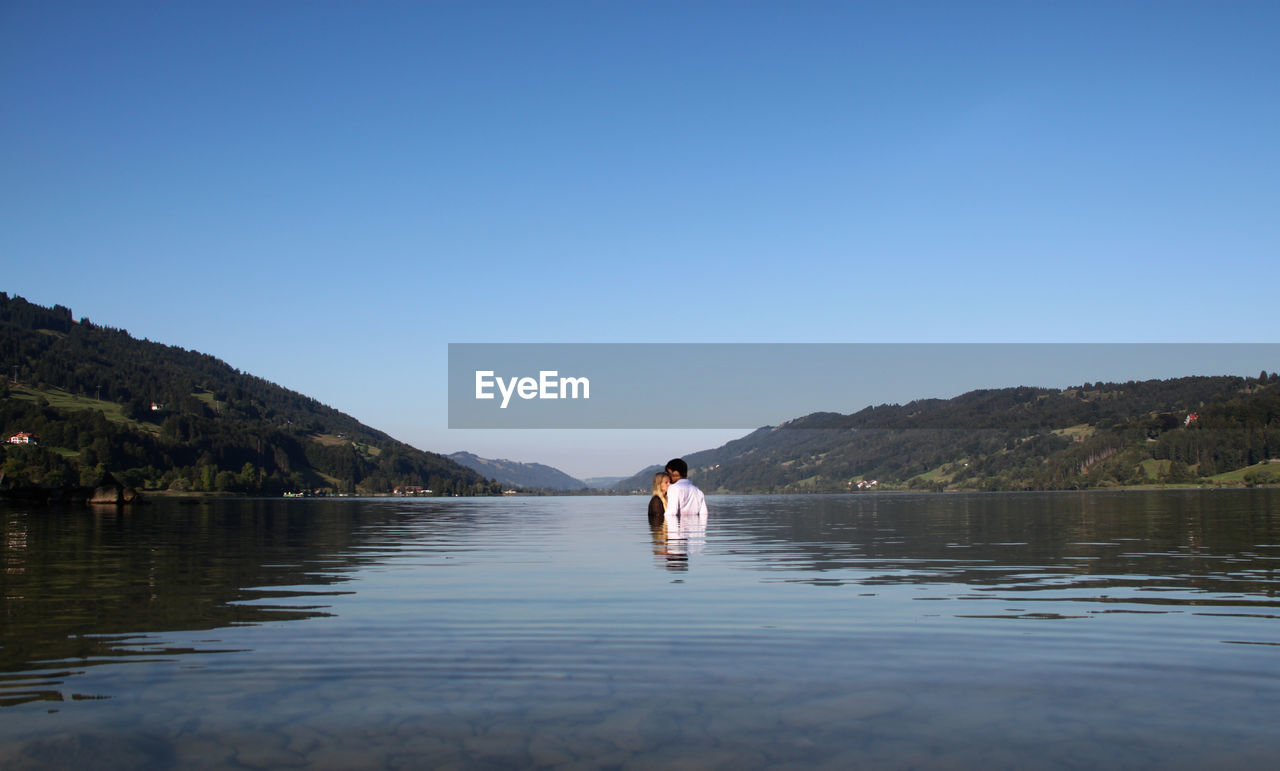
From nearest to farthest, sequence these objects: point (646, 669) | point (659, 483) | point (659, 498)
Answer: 1. point (646, 669)
2. point (659, 483)
3. point (659, 498)

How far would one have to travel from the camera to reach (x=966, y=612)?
13562 mm

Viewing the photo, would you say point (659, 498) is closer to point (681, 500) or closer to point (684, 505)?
point (684, 505)

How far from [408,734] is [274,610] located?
836cm

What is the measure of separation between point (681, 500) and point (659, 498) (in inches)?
236

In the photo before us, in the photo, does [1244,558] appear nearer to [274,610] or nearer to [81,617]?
[274,610]

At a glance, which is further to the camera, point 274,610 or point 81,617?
point 274,610

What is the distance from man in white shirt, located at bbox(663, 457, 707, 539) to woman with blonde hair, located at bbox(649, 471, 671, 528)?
1.09 meters

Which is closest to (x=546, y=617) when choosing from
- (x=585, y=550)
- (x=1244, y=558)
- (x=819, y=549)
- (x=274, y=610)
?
(x=274, y=610)

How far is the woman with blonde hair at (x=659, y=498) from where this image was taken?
32062 mm

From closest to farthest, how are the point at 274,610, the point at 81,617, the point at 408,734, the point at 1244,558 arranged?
the point at 408,734
the point at 81,617
the point at 274,610
the point at 1244,558

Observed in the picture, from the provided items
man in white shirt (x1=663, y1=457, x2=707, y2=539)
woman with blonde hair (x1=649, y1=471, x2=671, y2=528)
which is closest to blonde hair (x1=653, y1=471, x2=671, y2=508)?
woman with blonde hair (x1=649, y1=471, x2=671, y2=528)

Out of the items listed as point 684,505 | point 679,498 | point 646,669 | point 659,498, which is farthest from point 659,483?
point 646,669

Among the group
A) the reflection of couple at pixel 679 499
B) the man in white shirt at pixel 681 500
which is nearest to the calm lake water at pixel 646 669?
the man in white shirt at pixel 681 500

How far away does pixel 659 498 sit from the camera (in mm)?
35031
